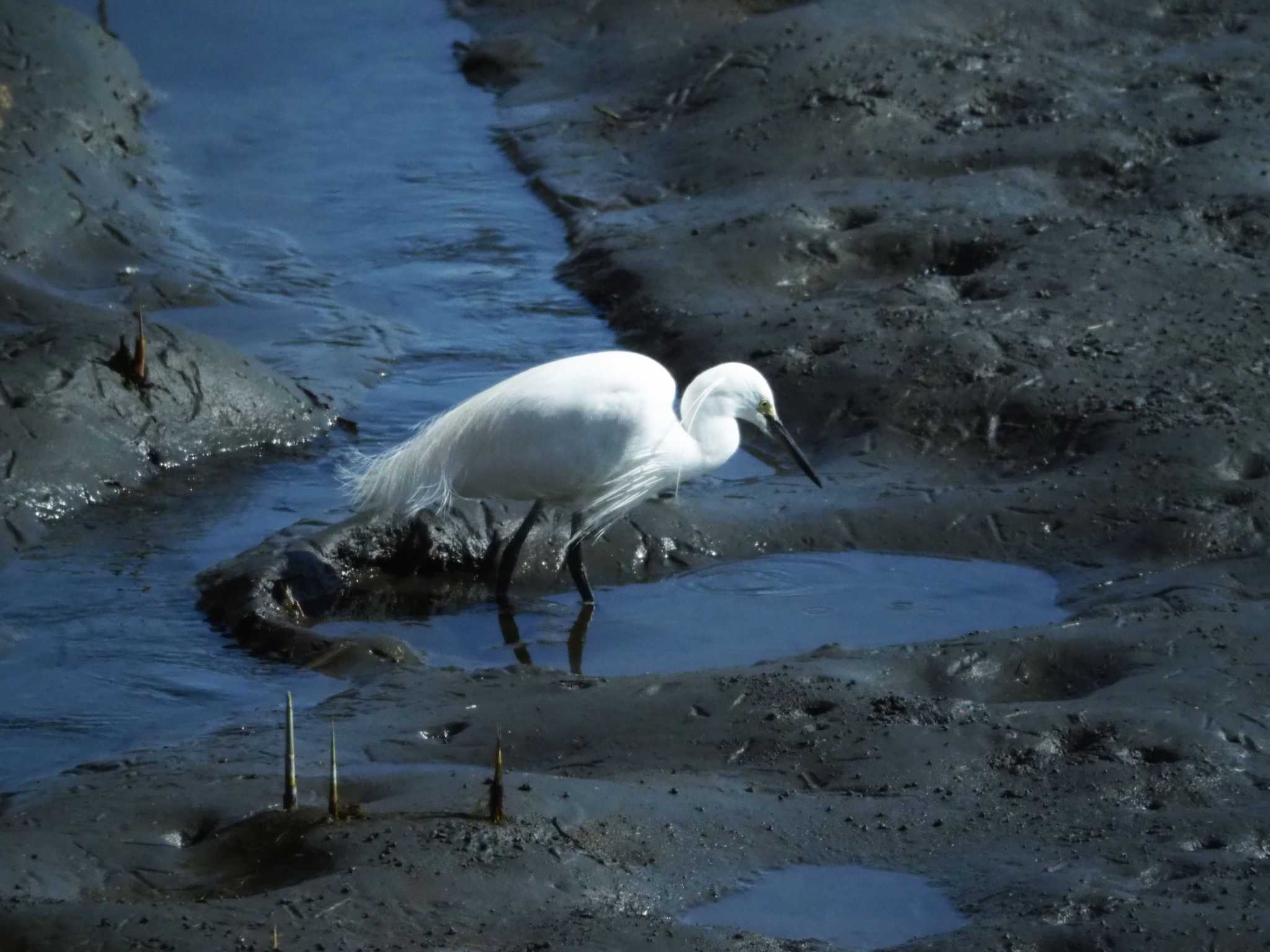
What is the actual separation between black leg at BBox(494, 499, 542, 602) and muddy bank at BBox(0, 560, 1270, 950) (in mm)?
1032

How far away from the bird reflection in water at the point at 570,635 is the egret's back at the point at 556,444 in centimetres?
38

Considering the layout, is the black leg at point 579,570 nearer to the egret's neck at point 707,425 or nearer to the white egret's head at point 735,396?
the egret's neck at point 707,425

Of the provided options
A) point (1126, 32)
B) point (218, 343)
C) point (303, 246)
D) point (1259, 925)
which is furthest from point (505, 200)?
point (1259, 925)

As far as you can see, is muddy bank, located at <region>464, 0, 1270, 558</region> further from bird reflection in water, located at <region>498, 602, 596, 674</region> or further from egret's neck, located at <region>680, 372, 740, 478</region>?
bird reflection in water, located at <region>498, 602, 596, 674</region>

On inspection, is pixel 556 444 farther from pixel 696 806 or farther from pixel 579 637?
pixel 696 806

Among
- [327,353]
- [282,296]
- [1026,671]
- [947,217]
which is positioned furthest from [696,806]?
[282,296]

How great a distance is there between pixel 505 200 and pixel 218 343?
3995 millimetres

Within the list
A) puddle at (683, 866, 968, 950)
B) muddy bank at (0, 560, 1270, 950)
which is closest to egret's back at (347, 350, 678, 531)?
muddy bank at (0, 560, 1270, 950)

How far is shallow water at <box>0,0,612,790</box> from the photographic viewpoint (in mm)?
6359

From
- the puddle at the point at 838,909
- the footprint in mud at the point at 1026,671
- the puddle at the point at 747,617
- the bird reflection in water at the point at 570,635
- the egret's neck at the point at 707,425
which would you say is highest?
the egret's neck at the point at 707,425

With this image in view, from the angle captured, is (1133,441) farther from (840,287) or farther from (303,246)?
(303,246)

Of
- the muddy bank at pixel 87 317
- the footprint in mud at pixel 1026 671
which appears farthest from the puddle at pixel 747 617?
the muddy bank at pixel 87 317

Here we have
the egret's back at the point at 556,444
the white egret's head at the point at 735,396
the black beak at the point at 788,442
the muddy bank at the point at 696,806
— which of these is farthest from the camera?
the black beak at the point at 788,442

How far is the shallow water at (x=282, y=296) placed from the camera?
6359mm
